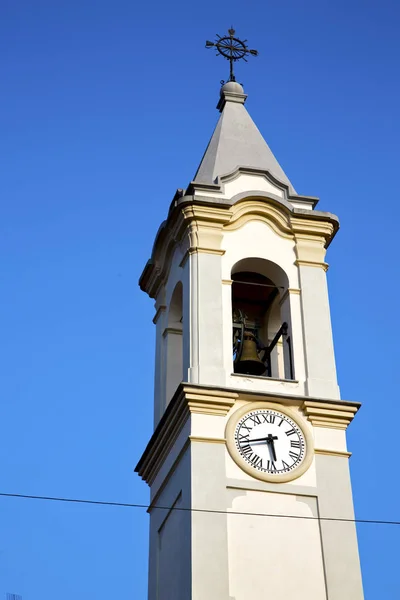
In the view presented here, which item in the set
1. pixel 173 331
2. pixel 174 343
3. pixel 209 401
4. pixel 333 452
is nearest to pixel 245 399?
pixel 209 401

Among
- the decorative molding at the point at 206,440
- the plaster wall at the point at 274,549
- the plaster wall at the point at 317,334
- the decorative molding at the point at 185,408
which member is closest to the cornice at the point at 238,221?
the plaster wall at the point at 317,334

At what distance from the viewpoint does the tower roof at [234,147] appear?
25.2m

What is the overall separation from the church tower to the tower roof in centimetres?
4

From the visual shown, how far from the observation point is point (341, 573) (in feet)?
66.3

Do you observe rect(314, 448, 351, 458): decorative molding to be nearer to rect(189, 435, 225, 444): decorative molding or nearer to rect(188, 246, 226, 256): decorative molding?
rect(189, 435, 225, 444): decorative molding

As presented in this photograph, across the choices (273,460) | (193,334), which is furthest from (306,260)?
(273,460)

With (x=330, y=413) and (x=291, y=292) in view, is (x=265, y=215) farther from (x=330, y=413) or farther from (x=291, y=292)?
(x=330, y=413)

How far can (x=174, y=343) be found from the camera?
81.0ft

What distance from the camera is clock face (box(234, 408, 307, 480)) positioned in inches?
834

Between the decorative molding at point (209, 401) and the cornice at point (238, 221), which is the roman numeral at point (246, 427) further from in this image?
the cornice at point (238, 221)

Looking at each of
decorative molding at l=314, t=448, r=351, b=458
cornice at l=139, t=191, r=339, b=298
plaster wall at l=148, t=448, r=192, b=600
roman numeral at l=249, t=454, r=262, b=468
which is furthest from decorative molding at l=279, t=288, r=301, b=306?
plaster wall at l=148, t=448, r=192, b=600

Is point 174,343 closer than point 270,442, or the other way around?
point 270,442

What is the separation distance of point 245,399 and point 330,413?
143 centimetres

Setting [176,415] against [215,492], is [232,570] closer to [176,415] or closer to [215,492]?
[215,492]
